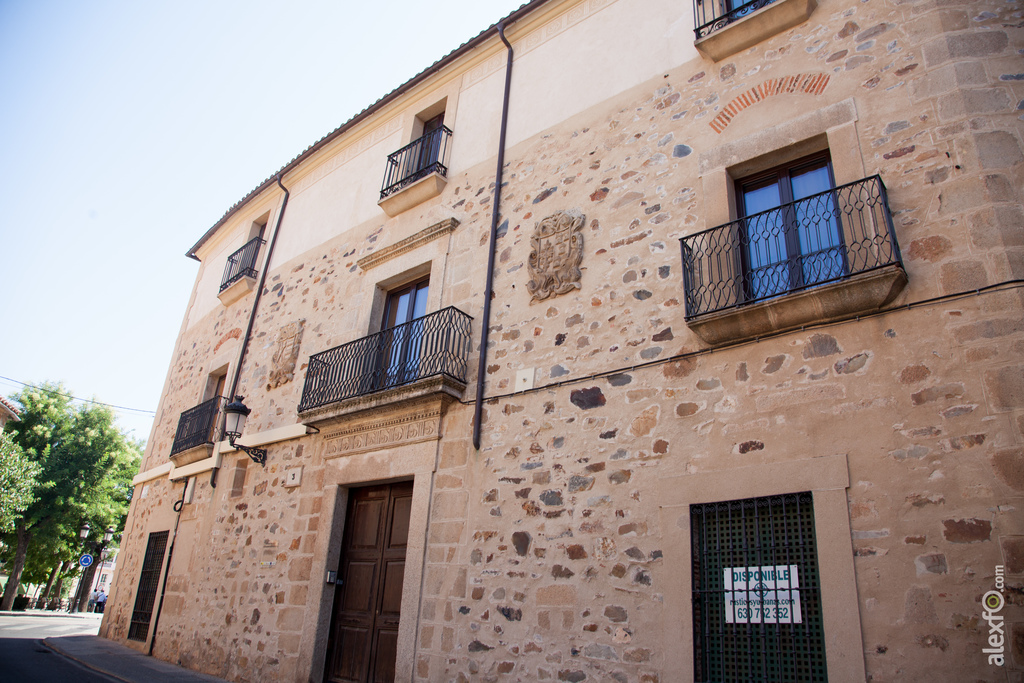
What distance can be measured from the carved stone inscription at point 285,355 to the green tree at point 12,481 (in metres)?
14.6

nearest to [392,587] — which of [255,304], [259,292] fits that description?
[255,304]

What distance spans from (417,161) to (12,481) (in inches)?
710

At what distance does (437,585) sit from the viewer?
620 cm

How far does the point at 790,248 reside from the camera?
531cm

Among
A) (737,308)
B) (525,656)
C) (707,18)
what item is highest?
(707,18)

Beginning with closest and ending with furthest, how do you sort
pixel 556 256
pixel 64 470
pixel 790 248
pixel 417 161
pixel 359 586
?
1. pixel 790 248
2. pixel 556 256
3. pixel 359 586
4. pixel 417 161
5. pixel 64 470

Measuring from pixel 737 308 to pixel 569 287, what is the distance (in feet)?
6.22

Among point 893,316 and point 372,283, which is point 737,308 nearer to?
point 893,316

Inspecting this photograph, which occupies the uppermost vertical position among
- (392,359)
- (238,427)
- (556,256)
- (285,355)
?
(556,256)

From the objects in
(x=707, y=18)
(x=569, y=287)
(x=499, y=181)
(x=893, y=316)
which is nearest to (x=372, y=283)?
(x=499, y=181)

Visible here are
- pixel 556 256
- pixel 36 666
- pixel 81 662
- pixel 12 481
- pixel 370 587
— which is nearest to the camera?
pixel 556 256

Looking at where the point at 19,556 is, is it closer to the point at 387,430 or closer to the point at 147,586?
the point at 147,586

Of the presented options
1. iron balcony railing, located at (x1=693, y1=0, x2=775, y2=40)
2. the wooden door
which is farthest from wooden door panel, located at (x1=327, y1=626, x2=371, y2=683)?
iron balcony railing, located at (x1=693, y1=0, x2=775, y2=40)

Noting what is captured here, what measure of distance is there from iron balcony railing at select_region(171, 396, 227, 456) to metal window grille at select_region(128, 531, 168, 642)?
1568 millimetres
